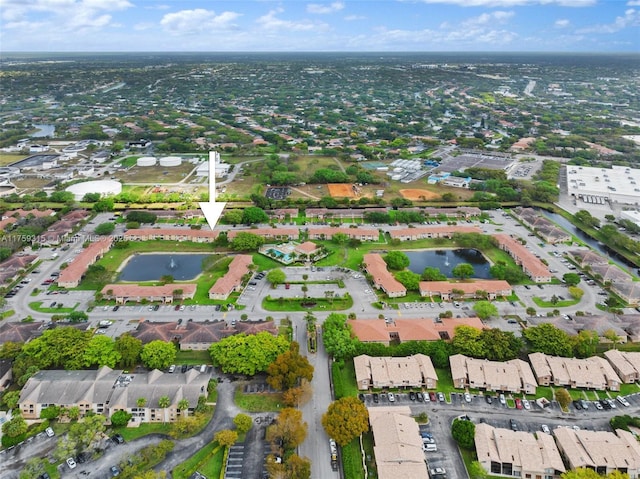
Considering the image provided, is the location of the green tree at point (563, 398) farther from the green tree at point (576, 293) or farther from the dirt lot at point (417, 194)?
the dirt lot at point (417, 194)

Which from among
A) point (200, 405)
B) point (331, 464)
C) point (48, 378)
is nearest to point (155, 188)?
point (48, 378)

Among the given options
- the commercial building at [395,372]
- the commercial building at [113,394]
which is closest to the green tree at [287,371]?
the commercial building at [395,372]

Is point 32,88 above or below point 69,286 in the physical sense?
above

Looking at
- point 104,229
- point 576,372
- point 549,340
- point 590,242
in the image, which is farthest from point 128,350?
point 590,242

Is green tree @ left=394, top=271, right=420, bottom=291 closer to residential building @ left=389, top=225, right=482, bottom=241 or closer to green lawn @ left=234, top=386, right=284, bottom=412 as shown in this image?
residential building @ left=389, top=225, right=482, bottom=241

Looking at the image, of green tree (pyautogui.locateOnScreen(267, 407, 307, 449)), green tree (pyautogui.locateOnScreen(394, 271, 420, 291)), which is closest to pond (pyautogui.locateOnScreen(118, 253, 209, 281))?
green tree (pyautogui.locateOnScreen(394, 271, 420, 291))

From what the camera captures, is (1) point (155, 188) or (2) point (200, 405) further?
(1) point (155, 188)

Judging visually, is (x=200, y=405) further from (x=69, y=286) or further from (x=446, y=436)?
(x=69, y=286)
